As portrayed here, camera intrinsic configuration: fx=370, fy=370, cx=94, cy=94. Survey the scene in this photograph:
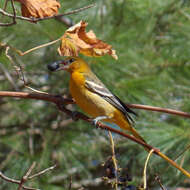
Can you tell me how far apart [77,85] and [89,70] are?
0.24 meters

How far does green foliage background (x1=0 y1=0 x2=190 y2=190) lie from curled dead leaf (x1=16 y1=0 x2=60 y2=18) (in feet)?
3.13

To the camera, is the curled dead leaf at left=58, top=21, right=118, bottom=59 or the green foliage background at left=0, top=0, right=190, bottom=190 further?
the green foliage background at left=0, top=0, right=190, bottom=190

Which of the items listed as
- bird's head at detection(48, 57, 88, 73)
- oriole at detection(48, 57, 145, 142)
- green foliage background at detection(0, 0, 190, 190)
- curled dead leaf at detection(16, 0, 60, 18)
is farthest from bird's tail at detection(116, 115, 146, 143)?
curled dead leaf at detection(16, 0, 60, 18)

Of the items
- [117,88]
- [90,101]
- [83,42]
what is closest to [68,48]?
[83,42]

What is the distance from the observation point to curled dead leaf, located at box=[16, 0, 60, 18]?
1228 millimetres

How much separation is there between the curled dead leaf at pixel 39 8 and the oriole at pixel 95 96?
0.85m

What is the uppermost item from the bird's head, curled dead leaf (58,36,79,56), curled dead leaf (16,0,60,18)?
curled dead leaf (16,0,60,18)

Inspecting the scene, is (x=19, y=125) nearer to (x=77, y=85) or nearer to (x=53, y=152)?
(x=53, y=152)

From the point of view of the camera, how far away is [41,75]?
9.81 feet

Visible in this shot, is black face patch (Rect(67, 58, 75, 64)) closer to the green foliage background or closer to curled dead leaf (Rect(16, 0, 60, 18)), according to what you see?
the green foliage background

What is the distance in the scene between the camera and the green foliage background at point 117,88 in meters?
2.39

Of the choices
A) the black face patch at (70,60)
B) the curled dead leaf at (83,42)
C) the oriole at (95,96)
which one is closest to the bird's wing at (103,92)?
the oriole at (95,96)

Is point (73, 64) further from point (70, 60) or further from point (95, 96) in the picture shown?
point (95, 96)

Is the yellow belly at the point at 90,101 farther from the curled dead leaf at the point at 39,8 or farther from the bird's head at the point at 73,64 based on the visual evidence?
the curled dead leaf at the point at 39,8
